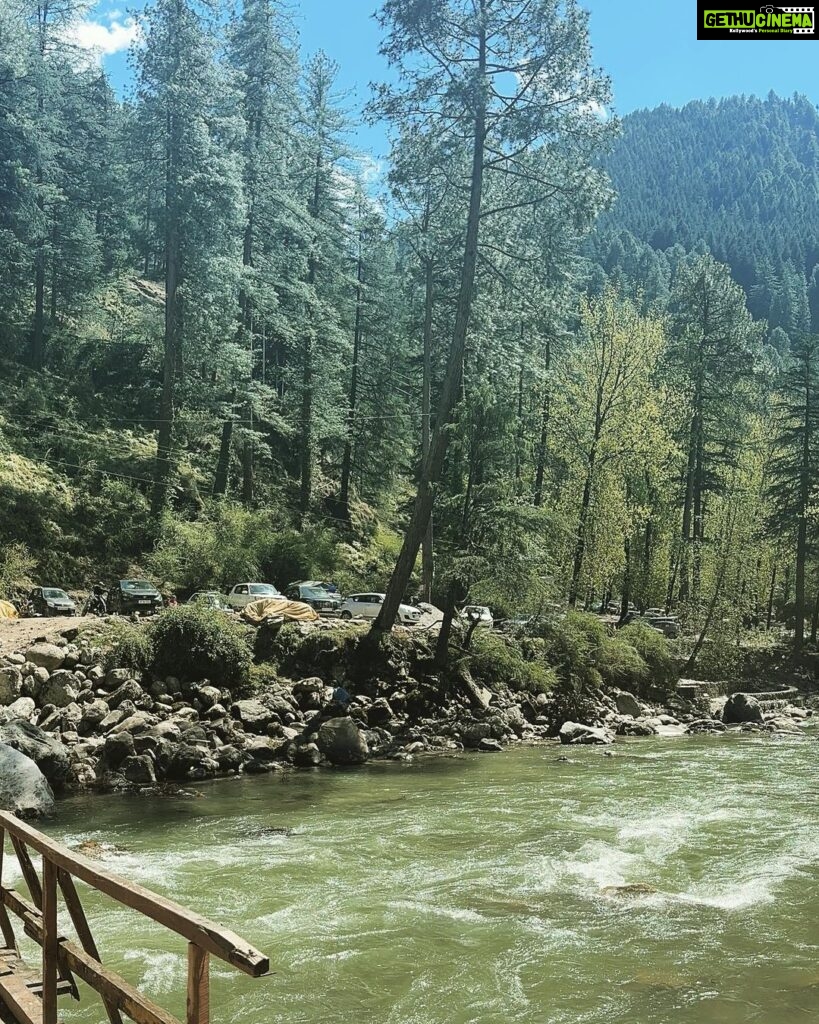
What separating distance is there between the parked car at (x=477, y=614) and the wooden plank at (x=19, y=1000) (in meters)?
18.3

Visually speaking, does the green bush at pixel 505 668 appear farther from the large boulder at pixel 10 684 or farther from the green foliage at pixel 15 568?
the green foliage at pixel 15 568

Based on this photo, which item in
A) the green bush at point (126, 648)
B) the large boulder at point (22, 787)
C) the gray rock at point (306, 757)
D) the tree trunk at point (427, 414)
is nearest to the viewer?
the large boulder at point (22, 787)

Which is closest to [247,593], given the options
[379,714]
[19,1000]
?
[379,714]

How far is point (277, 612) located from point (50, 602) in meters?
7.46

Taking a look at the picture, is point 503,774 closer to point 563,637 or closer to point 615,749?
point 615,749

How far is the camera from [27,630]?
65.5 ft

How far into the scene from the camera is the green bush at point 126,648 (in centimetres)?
1820

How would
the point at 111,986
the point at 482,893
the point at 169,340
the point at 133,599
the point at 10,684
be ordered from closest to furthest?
the point at 111,986
the point at 482,893
the point at 10,684
the point at 133,599
the point at 169,340

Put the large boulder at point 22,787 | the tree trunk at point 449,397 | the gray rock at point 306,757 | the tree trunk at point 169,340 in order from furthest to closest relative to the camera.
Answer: the tree trunk at point 169,340 < the tree trunk at point 449,397 < the gray rock at point 306,757 < the large boulder at point 22,787

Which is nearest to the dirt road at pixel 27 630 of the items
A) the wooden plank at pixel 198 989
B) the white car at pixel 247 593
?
the white car at pixel 247 593

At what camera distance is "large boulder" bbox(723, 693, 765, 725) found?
990 inches

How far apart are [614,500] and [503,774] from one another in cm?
1849

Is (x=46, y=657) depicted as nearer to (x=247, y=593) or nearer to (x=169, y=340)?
(x=247, y=593)

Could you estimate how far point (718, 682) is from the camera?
30172 millimetres
